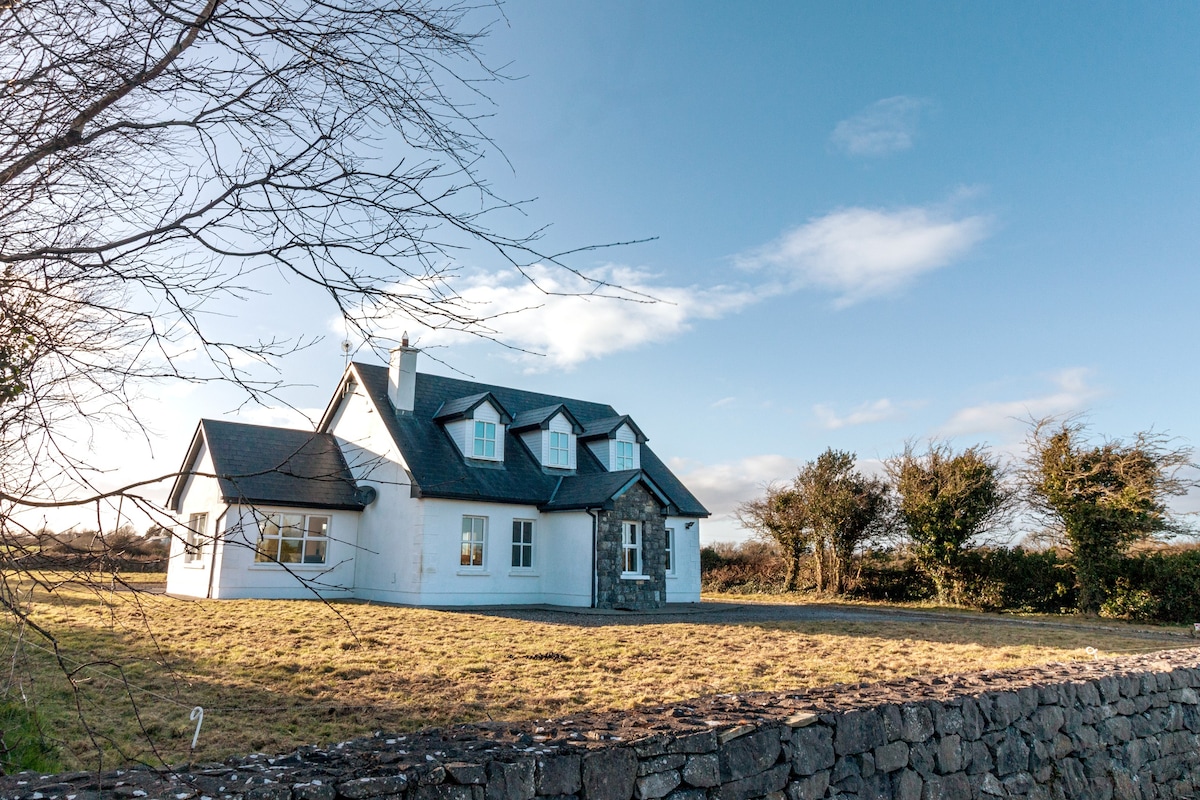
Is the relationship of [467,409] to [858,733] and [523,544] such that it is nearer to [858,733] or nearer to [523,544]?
[523,544]

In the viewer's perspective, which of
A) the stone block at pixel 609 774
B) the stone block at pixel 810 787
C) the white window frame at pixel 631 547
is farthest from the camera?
the white window frame at pixel 631 547

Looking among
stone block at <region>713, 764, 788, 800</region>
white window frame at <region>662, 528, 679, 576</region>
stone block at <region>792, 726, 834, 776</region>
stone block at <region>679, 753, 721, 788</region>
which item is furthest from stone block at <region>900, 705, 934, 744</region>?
white window frame at <region>662, 528, 679, 576</region>

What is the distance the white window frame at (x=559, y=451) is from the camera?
21703 millimetres

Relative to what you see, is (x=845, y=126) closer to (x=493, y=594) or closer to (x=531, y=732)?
(x=531, y=732)

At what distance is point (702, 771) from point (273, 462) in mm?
18482

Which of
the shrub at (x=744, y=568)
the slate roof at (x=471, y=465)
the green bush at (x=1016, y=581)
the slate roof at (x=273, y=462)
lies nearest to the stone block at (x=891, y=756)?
the slate roof at (x=471, y=465)

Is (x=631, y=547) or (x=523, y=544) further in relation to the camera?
(x=523, y=544)

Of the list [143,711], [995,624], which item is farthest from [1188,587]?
Answer: [143,711]

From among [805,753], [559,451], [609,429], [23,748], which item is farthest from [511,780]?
[609,429]

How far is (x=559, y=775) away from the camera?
3533 millimetres

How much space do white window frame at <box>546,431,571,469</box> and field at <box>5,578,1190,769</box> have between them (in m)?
6.45

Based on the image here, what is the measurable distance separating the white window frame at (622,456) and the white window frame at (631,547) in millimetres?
3562

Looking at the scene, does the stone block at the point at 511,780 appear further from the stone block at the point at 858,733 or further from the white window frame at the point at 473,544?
the white window frame at the point at 473,544

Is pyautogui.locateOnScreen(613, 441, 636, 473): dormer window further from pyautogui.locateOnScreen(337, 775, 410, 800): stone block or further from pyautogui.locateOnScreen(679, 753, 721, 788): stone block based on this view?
pyautogui.locateOnScreen(337, 775, 410, 800): stone block
